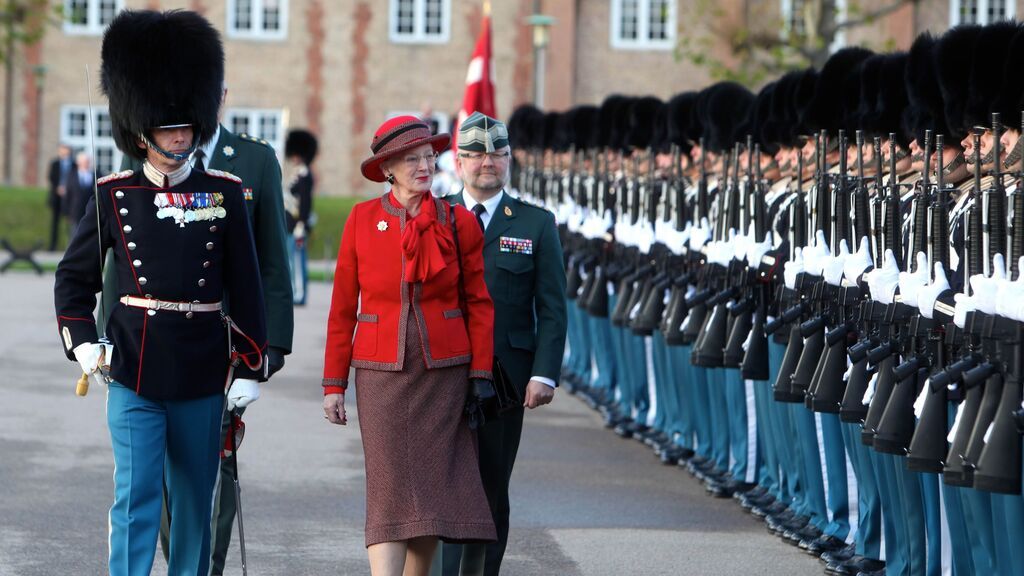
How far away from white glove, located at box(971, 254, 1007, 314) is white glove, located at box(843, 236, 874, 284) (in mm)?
1530

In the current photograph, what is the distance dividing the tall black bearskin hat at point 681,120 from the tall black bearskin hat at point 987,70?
4.68 meters

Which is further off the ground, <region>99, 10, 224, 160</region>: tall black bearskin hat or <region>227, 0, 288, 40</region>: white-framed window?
<region>227, 0, 288, 40</region>: white-framed window

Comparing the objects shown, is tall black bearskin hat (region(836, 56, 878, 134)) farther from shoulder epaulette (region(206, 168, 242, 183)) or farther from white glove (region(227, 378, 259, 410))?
white glove (region(227, 378, 259, 410))

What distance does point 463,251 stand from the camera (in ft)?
21.1

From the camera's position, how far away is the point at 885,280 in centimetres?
710

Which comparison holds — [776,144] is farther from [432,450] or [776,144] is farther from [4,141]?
[4,141]

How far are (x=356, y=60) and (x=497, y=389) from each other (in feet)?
127

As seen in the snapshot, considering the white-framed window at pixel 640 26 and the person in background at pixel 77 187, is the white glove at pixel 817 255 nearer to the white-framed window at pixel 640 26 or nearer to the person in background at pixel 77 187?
the person in background at pixel 77 187

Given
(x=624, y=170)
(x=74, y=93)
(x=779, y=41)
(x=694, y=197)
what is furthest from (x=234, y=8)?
(x=694, y=197)

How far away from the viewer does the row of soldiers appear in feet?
20.3

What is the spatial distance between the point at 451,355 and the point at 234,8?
131 feet

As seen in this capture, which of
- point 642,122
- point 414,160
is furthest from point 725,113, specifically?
point 414,160

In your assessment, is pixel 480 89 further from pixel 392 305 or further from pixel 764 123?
pixel 392 305

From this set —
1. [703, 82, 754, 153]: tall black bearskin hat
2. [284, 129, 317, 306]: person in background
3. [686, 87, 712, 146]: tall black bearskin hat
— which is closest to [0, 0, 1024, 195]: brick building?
[284, 129, 317, 306]: person in background
